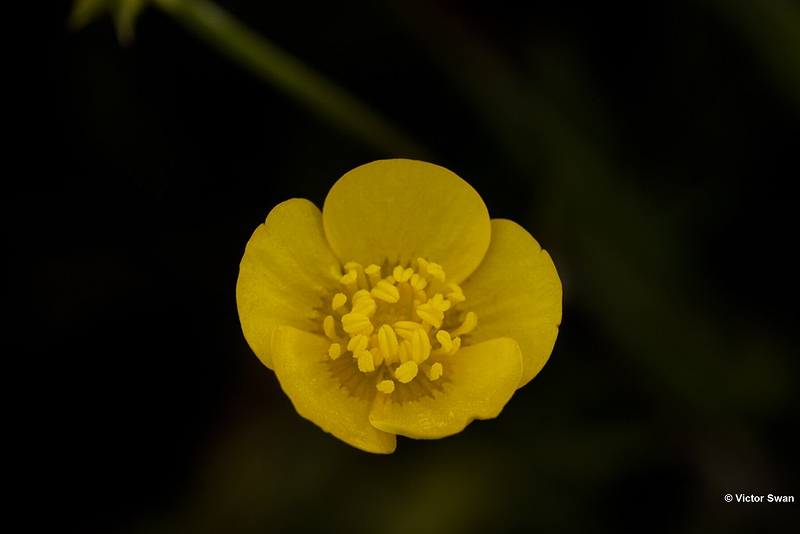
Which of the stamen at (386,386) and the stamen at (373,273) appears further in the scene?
the stamen at (373,273)

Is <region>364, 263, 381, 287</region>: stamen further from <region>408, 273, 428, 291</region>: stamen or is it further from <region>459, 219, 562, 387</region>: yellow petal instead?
<region>459, 219, 562, 387</region>: yellow petal

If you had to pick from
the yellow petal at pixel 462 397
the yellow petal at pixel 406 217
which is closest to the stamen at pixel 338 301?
the yellow petal at pixel 406 217

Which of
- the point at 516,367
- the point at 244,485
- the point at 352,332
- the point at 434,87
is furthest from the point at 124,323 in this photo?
the point at 516,367

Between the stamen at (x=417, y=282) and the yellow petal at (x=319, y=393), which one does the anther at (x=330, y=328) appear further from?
the stamen at (x=417, y=282)

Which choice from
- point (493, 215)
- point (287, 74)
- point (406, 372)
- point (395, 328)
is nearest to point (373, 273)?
point (395, 328)

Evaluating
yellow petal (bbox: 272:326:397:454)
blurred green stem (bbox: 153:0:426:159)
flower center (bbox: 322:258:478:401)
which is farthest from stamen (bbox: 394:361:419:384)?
blurred green stem (bbox: 153:0:426:159)

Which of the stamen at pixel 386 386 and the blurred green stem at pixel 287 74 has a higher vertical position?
the blurred green stem at pixel 287 74

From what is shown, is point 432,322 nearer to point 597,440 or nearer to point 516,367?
point 516,367

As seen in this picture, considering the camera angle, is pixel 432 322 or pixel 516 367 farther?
pixel 432 322
